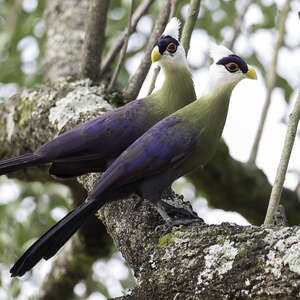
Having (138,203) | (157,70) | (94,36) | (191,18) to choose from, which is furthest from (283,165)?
(94,36)

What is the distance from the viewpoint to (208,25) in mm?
4609

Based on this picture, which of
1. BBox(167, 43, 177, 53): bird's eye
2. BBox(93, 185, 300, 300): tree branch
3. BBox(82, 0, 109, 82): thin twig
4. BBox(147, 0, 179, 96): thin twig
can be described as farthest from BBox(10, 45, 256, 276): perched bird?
BBox(82, 0, 109, 82): thin twig

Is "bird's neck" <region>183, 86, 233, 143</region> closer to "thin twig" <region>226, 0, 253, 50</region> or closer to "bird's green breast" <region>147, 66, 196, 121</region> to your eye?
"bird's green breast" <region>147, 66, 196, 121</region>

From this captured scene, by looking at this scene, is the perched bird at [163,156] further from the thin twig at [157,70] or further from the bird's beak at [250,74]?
the thin twig at [157,70]

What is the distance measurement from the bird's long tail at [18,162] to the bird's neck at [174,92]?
2.03ft

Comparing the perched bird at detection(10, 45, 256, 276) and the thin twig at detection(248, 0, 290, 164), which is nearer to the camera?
the perched bird at detection(10, 45, 256, 276)

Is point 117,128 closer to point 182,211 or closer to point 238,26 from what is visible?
point 182,211

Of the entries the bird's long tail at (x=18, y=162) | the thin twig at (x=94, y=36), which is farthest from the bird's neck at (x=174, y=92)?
the thin twig at (x=94, y=36)

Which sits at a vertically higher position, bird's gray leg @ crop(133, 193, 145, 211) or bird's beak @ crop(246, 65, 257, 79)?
bird's beak @ crop(246, 65, 257, 79)

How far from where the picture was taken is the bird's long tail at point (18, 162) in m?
2.36

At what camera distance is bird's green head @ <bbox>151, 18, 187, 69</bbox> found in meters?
2.65

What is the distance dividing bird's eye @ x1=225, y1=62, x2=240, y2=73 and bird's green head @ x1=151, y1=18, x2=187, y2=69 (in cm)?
33

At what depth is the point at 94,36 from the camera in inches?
137

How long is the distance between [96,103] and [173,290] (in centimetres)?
153
